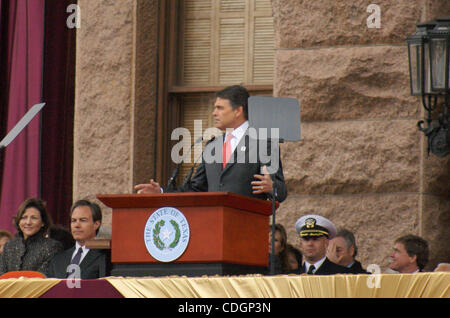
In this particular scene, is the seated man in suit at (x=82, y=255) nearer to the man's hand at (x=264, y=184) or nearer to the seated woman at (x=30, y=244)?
the seated woman at (x=30, y=244)

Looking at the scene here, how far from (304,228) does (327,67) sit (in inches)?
50.3

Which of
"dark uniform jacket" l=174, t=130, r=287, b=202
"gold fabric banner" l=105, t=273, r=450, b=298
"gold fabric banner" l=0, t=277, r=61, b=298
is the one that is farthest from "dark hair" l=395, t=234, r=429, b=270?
"gold fabric banner" l=0, t=277, r=61, b=298

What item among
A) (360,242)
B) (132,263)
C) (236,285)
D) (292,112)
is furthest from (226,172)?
(360,242)

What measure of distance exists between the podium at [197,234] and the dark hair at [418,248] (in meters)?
1.99

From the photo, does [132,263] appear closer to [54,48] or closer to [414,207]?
[414,207]

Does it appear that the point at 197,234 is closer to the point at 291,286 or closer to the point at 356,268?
the point at 291,286

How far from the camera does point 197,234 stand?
13.5 ft

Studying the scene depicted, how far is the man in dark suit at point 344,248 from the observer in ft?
20.9

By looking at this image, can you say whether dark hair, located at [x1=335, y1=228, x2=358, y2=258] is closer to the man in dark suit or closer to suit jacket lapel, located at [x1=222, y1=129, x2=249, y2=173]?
the man in dark suit

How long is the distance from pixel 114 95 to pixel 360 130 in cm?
206

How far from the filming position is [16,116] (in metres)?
8.54

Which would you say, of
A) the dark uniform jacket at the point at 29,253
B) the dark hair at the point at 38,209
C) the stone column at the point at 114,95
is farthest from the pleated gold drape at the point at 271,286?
the stone column at the point at 114,95

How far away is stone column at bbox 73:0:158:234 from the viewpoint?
25.1ft

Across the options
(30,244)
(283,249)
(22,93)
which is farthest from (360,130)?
(22,93)
